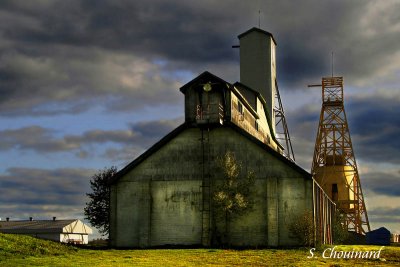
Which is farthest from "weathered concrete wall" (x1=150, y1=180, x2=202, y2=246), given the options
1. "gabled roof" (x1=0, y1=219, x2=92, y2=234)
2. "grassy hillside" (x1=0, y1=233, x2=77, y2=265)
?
"gabled roof" (x1=0, y1=219, x2=92, y2=234)

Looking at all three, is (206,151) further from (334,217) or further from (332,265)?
(334,217)

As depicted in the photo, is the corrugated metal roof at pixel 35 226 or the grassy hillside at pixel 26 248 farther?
the corrugated metal roof at pixel 35 226

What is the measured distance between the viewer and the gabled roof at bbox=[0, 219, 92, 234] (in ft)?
269

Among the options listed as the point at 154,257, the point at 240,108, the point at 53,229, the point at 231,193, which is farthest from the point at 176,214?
the point at 53,229

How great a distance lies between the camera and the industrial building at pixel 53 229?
81.9 meters

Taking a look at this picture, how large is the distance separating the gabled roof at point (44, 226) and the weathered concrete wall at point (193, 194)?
106 ft

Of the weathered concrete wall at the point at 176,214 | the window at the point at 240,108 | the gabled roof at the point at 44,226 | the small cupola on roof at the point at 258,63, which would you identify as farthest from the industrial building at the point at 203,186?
the gabled roof at the point at 44,226

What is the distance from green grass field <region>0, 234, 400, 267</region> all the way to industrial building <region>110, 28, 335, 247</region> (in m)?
4.80

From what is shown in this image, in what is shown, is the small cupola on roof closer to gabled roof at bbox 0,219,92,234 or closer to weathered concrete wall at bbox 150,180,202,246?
weathered concrete wall at bbox 150,180,202,246

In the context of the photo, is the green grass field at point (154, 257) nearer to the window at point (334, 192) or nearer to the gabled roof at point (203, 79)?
the gabled roof at point (203, 79)

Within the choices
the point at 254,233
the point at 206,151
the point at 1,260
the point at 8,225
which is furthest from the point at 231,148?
the point at 8,225

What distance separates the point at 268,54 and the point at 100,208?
2890 cm

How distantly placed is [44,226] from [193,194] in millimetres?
39417

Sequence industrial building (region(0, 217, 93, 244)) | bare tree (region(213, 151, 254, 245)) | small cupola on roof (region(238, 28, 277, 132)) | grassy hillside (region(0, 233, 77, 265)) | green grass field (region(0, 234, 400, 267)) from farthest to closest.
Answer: industrial building (region(0, 217, 93, 244))
small cupola on roof (region(238, 28, 277, 132))
bare tree (region(213, 151, 254, 245))
grassy hillside (region(0, 233, 77, 265))
green grass field (region(0, 234, 400, 267))
